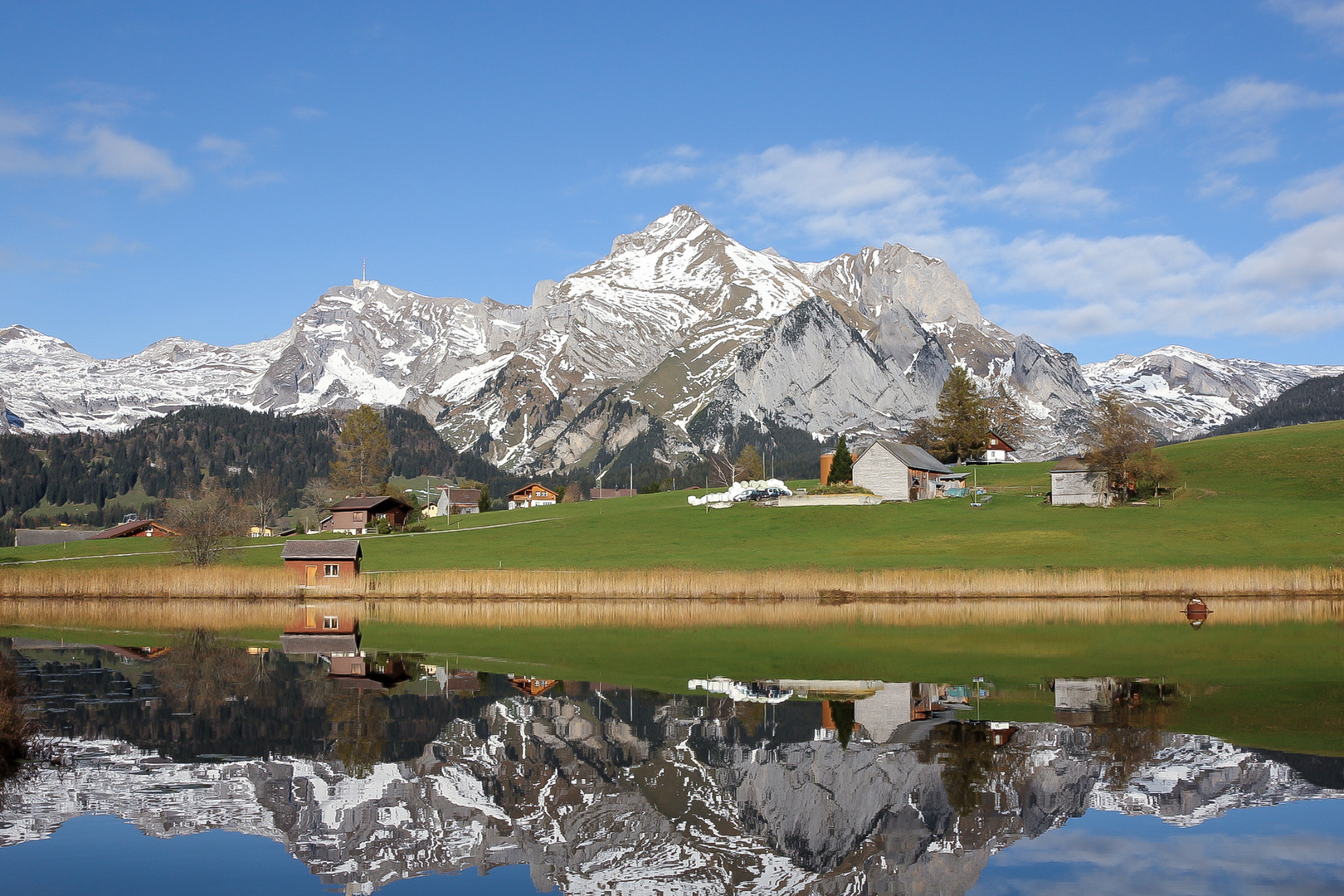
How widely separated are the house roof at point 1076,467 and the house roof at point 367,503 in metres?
70.8

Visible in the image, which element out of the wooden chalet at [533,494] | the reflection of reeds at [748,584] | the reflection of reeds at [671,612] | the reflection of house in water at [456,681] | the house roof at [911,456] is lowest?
the reflection of reeds at [671,612]

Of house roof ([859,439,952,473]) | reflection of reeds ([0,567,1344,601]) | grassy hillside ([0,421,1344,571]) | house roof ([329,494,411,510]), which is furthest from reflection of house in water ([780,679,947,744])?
house roof ([329,494,411,510])

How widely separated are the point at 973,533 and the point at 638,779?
219 feet

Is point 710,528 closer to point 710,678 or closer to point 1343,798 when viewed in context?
point 710,678

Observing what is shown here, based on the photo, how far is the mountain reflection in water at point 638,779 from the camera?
16562 millimetres

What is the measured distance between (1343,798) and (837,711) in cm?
1143

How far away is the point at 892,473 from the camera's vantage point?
106875 mm

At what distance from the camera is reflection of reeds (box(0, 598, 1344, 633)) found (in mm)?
51094

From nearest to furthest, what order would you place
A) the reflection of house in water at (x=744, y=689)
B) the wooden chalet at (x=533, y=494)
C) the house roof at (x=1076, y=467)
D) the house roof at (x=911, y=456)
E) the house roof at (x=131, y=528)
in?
the reflection of house in water at (x=744, y=689) → the house roof at (x=1076, y=467) → the house roof at (x=911, y=456) → the house roof at (x=131, y=528) → the wooden chalet at (x=533, y=494)

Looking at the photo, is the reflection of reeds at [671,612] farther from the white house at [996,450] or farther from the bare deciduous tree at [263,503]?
the white house at [996,450]

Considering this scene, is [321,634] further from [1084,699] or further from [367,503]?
[367,503]

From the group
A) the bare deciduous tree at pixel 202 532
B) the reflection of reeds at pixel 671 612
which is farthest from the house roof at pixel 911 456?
the bare deciduous tree at pixel 202 532

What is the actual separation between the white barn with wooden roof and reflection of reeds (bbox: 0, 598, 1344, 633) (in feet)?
155

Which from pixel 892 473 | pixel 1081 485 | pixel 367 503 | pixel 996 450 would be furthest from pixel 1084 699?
pixel 996 450
